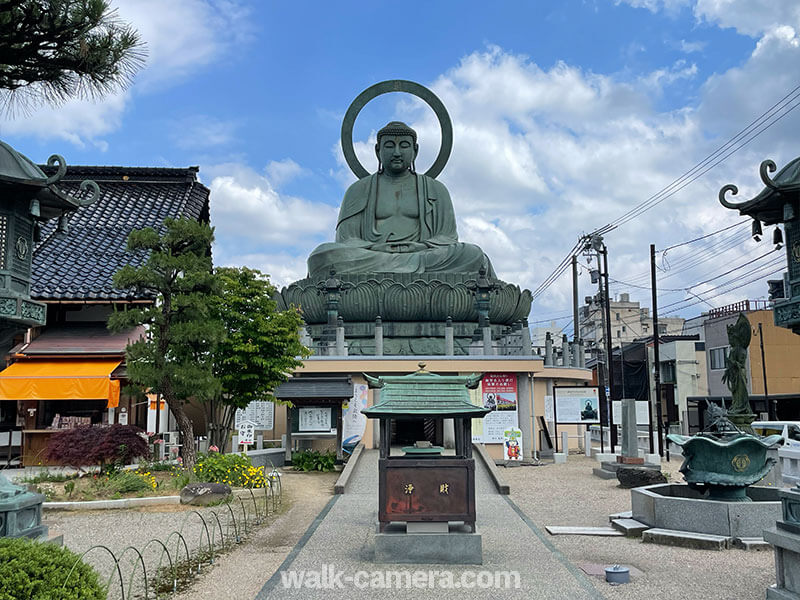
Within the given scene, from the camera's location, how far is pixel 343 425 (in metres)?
16.8

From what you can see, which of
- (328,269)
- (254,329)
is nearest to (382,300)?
(328,269)

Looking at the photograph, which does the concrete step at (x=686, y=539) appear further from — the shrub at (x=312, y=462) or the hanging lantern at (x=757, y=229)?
the shrub at (x=312, y=462)

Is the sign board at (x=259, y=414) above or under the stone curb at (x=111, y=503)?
above

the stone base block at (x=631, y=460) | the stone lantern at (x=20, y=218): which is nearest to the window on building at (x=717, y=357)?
the stone base block at (x=631, y=460)

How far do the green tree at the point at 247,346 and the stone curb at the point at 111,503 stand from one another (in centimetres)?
298

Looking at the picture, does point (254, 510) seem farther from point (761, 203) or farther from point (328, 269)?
point (328, 269)

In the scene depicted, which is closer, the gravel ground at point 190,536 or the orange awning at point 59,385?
the gravel ground at point 190,536

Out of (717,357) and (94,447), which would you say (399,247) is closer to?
(94,447)

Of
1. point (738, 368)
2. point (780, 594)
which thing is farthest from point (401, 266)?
point (780, 594)

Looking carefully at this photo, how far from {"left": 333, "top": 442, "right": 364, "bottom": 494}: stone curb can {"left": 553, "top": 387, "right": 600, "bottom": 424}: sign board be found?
5.03m

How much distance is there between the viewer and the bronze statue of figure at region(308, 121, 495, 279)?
74.0 feet

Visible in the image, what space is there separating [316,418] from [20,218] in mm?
10199

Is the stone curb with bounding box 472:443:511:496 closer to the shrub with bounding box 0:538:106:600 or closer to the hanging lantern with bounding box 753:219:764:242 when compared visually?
the hanging lantern with bounding box 753:219:764:242

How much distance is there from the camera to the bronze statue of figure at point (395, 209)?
22.5m
